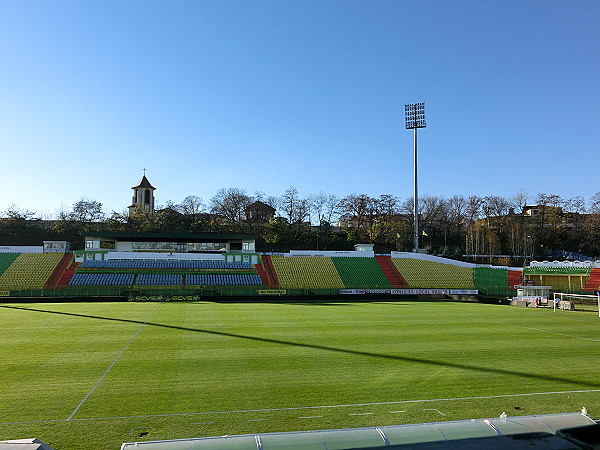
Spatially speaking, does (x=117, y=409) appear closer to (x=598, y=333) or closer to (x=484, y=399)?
(x=484, y=399)

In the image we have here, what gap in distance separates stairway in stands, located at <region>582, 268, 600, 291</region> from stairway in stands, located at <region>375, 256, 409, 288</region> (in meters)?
19.1

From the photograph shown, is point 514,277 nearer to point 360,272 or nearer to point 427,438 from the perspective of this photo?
point 360,272

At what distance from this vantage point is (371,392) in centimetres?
1096

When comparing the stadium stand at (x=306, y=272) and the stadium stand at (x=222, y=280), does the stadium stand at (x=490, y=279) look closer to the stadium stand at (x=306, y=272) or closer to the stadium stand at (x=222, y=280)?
the stadium stand at (x=306, y=272)

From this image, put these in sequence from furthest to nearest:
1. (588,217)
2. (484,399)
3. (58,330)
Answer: (588,217), (58,330), (484,399)

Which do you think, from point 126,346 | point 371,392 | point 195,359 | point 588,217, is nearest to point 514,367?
point 371,392

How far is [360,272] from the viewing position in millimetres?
55375

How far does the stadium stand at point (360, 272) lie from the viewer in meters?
51.7

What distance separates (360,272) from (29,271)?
38601 millimetres

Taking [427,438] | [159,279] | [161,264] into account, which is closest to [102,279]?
[159,279]

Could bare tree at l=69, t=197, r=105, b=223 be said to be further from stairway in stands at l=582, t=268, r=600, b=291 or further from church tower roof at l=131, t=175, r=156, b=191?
stairway in stands at l=582, t=268, r=600, b=291

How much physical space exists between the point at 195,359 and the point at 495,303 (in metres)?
33.7

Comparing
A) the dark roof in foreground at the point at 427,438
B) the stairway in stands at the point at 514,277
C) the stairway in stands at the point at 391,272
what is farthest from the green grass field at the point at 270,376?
the stairway in stands at the point at 514,277

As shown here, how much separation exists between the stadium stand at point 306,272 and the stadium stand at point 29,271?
26111mm
